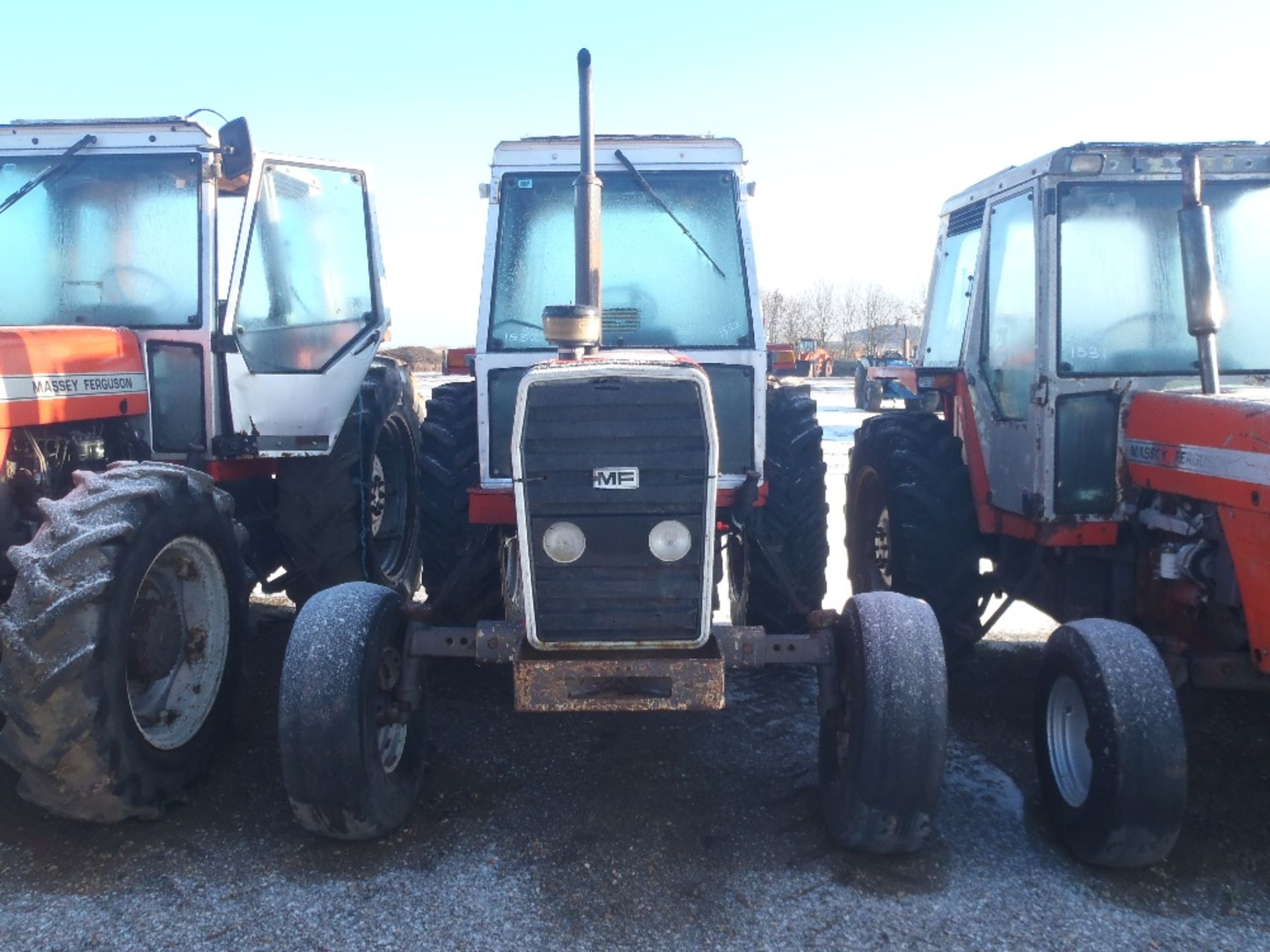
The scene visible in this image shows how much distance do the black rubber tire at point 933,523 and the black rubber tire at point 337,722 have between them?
2.50 metres

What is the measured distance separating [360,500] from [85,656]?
2236mm

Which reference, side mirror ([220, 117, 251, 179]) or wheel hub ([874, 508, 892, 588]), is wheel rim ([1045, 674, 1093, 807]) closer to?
wheel hub ([874, 508, 892, 588])

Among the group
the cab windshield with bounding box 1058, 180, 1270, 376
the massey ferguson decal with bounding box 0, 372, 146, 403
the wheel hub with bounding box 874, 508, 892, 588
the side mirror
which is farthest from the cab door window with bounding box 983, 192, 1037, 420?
the massey ferguson decal with bounding box 0, 372, 146, 403

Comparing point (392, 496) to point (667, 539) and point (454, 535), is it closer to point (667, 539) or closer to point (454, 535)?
point (454, 535)

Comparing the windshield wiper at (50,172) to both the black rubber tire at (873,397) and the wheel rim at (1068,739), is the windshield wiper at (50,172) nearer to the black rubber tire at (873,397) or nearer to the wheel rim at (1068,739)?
the wheel rim at (1068,739)

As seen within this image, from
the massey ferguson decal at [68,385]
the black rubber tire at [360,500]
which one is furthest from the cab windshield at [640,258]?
the massey ferguson decal at [68,385]

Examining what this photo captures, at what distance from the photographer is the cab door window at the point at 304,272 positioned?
16.3 ft

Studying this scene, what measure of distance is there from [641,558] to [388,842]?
4.17 feet

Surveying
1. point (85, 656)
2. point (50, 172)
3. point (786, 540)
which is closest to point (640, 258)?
point (786, 540)

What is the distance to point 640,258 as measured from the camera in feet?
15.5

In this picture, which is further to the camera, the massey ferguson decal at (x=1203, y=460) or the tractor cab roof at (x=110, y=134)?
the tractor cab roof at (x=110, y=134)

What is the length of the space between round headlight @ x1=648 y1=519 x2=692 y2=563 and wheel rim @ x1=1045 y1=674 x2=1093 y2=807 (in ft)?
4.61

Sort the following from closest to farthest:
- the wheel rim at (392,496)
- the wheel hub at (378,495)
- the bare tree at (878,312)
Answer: the wheel hub at (378,495) < the wheel rim at (392,496) < the bare tree at (878,312)

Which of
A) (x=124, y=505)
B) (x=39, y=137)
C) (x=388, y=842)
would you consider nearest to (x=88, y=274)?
(x=39, y=137)
